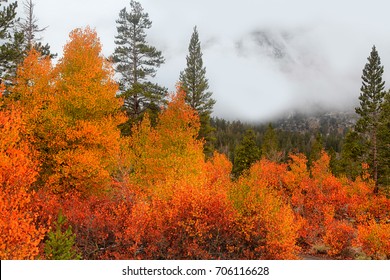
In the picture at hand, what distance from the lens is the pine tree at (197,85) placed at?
135 ft

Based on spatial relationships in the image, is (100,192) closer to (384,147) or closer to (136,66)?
(136,66)

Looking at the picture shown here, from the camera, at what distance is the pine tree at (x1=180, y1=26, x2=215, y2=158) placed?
41.3m

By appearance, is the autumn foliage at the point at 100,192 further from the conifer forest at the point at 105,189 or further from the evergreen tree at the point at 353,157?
the evergreen tree at the point at 353,157

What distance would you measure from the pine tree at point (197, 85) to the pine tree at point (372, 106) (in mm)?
23463

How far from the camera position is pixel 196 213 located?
17.3 meters

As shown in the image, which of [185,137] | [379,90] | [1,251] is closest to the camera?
[1,251]

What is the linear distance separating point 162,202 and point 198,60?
28.9 m

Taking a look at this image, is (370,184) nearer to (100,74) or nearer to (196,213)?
(196,213)

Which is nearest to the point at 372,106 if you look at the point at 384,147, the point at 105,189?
the point at 384,147

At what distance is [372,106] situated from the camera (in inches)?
1881

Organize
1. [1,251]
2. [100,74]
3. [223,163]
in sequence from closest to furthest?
[1,251] → [100,74] → [223,163]

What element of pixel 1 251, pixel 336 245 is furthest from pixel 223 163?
pixel 1 251

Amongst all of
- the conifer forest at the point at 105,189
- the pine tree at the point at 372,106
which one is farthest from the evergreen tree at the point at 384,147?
the conifer forest at the point at 105,189

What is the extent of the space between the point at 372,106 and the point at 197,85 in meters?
26.5
